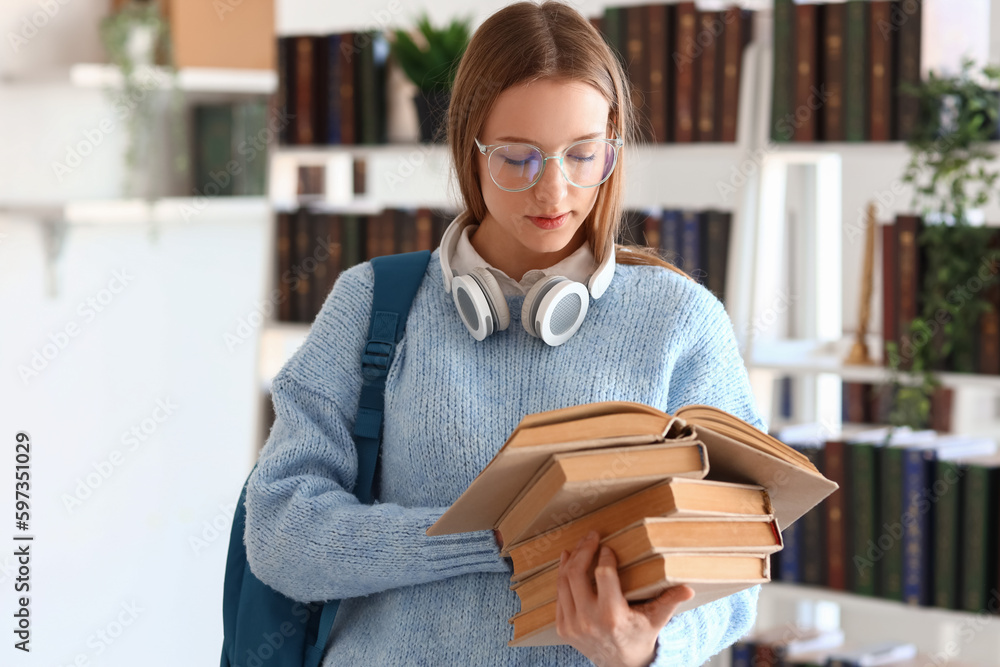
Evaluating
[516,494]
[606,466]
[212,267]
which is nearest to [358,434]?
[516,494]

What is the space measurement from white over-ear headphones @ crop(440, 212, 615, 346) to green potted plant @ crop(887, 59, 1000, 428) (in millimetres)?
1211

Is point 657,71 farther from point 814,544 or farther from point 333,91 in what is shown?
point 814,544

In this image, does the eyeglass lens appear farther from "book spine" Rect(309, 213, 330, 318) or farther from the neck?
"book spine" Rect(309, 213, 330, 318)

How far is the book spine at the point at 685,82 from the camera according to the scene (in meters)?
2.24

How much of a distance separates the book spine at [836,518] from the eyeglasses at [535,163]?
1361 millimetres

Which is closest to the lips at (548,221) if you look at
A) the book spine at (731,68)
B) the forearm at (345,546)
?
the forearm at (345,546)

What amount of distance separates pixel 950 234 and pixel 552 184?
133 centimetres

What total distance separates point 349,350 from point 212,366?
7.41ft

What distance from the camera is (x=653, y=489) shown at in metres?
0.79

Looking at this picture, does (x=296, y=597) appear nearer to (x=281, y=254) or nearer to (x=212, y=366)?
(x=281, y=254)

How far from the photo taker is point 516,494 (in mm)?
881

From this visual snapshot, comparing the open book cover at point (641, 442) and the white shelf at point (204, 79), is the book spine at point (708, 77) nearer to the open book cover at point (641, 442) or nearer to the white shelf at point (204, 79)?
the white shelf at point (204, 79)

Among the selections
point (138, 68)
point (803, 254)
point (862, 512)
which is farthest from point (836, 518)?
point (138, 68)

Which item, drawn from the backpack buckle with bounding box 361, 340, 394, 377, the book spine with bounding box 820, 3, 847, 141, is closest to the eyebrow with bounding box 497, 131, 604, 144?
the backpack buckle with bounding box 361, 340, 394, 377
